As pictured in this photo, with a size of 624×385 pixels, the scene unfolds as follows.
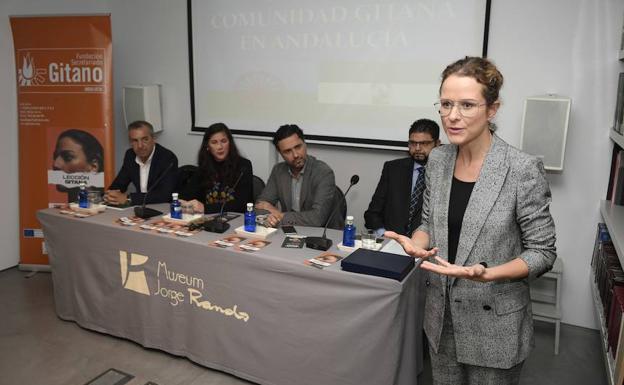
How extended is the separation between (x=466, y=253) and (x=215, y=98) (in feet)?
10.6

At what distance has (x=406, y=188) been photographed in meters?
2.88

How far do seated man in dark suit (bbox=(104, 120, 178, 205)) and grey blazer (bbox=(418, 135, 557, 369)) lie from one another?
2388 mm

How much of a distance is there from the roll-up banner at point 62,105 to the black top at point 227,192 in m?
1.03

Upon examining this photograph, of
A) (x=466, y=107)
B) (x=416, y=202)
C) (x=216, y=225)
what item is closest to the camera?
(x=466, y=107)

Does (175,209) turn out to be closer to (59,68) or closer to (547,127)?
(59,68)

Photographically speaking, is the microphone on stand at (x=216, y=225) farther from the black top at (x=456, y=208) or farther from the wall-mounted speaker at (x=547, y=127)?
the wall-mounted speaker at (x=547, y=127)

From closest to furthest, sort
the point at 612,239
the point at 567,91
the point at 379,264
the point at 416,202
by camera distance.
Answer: the point at 379,264, the point at 612,239, the point at 416,202, the point at 567,91

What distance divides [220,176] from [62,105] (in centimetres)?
161

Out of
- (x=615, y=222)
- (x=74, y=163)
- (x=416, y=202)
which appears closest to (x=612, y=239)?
(x=615, y=222)

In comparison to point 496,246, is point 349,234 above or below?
below

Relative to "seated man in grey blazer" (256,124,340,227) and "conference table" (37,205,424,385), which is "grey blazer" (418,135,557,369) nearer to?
"conference table" (37,205,424,385)

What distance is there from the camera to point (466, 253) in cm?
126

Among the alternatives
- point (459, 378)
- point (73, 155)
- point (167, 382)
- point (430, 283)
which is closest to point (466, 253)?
point (430, 283)

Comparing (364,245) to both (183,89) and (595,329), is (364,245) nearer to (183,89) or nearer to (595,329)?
(595,329)
